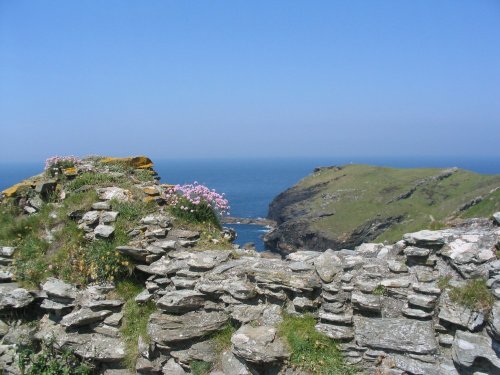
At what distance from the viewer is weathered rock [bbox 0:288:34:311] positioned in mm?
11383

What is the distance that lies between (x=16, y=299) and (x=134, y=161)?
7425mm

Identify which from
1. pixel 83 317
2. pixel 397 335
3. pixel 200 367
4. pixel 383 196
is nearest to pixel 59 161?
pixel 83 317

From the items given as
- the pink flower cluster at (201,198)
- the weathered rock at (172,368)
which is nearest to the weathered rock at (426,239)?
the weathered rock at (172,368)

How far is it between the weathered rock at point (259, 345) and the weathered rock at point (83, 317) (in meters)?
3.77

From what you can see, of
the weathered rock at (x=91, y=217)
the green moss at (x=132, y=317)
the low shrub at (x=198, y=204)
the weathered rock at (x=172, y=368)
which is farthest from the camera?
the low shrub at (x=198, y=204)

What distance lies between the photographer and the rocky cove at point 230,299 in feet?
27.3

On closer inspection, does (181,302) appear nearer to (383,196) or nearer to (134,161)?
(134,161)

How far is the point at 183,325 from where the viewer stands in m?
9.76

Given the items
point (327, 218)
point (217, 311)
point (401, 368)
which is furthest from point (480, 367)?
point (327, 218)

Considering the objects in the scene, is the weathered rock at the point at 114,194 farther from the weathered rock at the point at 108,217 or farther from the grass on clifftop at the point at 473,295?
the grass on clifftop at the point at 473,295

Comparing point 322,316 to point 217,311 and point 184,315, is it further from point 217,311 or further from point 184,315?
point 184,315

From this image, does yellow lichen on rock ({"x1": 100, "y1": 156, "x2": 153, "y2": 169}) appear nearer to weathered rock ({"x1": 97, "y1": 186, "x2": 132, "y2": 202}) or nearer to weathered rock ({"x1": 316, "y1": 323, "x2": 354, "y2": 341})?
weathered rock ({"x1": 97, "y1": 186, "x2": 132, "y2": 202})

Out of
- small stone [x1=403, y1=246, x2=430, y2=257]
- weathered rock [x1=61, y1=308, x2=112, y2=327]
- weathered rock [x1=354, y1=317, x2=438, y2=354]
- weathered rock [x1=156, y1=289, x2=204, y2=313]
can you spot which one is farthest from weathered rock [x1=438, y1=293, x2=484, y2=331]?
weathered rock [x1=61, y1=308, x2=112, y2=327]

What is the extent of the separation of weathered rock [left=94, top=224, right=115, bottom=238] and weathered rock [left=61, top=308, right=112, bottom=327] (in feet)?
7.15
